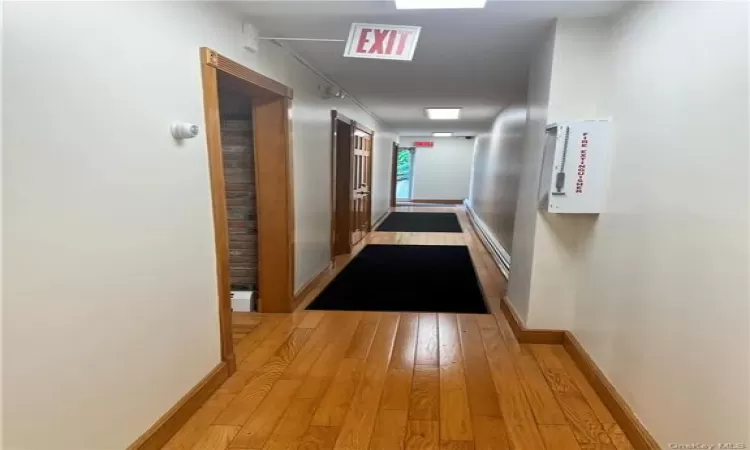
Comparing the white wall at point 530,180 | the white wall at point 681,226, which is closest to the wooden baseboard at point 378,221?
the white wall at point 530,180

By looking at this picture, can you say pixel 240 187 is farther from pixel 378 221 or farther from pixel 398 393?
pixel 378 221

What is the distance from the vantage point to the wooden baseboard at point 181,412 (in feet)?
Answer: 5.85

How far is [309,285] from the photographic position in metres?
4.11

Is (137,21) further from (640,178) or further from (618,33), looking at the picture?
(618,33)

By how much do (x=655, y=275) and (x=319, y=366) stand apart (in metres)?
1.87

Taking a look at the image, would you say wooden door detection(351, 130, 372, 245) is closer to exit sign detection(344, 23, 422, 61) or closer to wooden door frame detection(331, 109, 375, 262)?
wooden door frame detection(331, 109, 375, 262)

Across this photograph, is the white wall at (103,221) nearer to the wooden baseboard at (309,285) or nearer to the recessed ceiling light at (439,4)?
the recessed ceiling light at (439,4)

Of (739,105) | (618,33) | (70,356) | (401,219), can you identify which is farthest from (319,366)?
(401,219)

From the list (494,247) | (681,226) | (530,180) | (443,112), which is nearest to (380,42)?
(530,180)

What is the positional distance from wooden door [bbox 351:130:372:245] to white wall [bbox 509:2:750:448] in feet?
12.0

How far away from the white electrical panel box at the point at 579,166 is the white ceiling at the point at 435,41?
665mm

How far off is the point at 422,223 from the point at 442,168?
535cm

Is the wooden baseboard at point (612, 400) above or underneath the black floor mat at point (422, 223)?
above

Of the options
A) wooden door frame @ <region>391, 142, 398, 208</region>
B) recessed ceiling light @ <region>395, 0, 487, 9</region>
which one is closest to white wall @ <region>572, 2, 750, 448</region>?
recessed ceiling light @ <region>395, 0, 487, 9</region>
